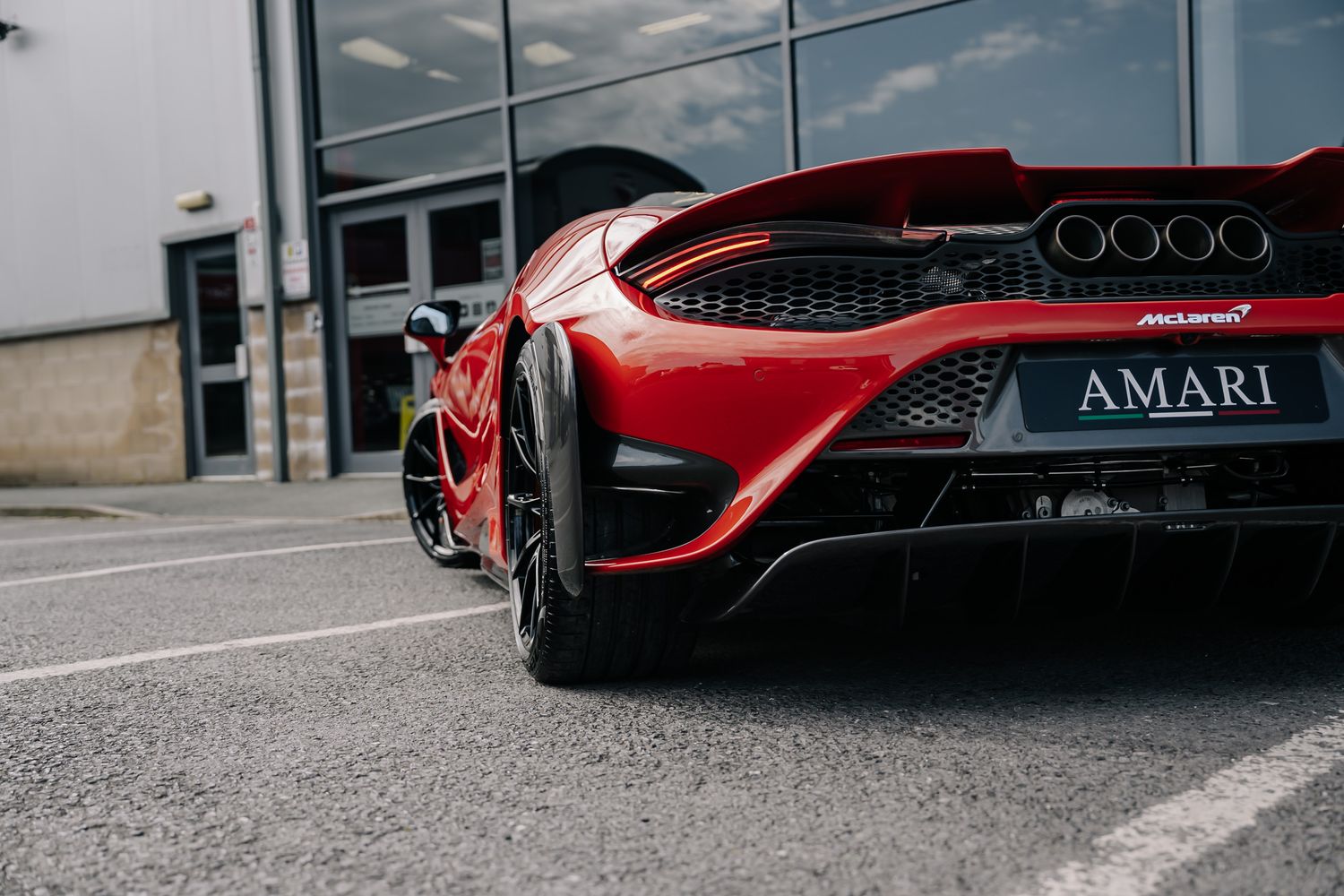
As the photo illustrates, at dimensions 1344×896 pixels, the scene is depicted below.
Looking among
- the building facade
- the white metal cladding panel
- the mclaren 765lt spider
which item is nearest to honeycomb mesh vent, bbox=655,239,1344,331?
the mclaren 765lt spider

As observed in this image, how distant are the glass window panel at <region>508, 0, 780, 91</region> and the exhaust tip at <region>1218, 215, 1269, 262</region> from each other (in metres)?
6.54

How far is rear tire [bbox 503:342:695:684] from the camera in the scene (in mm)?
2393

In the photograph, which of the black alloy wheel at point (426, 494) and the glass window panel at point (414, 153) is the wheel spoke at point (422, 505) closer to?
the black alloy wheel at point (426, 494)

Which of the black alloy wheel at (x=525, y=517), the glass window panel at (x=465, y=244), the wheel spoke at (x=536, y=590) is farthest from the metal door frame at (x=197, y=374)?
the wheel spoke at (x=536, y=590)

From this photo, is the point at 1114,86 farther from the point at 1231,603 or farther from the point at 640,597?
the point at 640,597

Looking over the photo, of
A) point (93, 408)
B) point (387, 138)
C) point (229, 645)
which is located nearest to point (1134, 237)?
point (229, 645)

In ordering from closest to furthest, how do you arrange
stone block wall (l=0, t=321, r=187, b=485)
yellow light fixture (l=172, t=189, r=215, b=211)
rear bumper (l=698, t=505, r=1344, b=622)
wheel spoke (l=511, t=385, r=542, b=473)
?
rear bumper (l=698, t=505, r=1344, b=622), wheel spoke (l=511, t=385, r=542, b=473), yellow light fixture (l=172, t=189, r=215, b=211), stone block wall (l=0, t=321, r=187, b=485)

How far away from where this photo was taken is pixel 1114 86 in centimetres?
692

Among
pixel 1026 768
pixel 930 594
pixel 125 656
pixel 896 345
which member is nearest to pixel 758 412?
pixel 896 345

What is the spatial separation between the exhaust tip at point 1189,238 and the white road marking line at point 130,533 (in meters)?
6.30

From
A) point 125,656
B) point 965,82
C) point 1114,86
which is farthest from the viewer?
point 965,82

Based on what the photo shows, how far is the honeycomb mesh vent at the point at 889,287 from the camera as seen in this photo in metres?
2.21

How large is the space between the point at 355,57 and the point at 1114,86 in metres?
6.79

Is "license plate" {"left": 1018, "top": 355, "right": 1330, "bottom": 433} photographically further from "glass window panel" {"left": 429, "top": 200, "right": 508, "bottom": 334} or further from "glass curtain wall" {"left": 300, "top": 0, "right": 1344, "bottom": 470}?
"glass window panel" {"left": 429, "top": 200, "right": 508, "bottom": 334}
